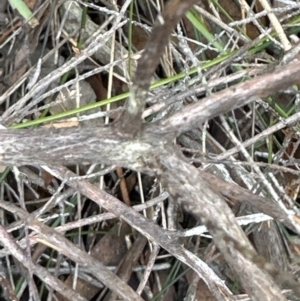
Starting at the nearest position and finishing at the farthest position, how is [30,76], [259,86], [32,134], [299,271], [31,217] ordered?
[259,86]
[32,134]
[31,217]
[299,271]
[30,76]

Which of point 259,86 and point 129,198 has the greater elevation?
point 259,86

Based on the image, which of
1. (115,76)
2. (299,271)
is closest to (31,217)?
(115,76)

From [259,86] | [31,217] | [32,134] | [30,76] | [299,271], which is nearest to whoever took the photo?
[259,86]

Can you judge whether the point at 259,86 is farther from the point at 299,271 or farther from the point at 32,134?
the point at 299,271

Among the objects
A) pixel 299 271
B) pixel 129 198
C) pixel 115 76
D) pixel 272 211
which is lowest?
pixel 299 271

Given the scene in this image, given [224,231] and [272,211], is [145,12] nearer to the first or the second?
[272,211]

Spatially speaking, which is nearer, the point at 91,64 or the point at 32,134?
the point at 32,134
